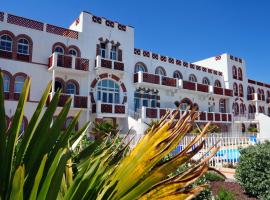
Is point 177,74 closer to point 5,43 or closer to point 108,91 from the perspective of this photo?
point 108,91

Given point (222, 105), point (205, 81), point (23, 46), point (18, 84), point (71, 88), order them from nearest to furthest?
point (18, 84) → point (23, 46) → point (71, 88) → point (205, 81) → point (222, 105)

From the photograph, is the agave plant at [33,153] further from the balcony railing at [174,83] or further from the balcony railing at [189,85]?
the balcony railing at [189,85]

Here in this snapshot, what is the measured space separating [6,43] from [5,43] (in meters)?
0.07

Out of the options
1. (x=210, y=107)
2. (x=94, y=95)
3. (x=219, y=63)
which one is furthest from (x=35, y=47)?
(x=219, y=63)

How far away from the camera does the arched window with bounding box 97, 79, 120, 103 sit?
24.6 metres

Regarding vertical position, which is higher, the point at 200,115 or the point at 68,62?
the point at 68,62

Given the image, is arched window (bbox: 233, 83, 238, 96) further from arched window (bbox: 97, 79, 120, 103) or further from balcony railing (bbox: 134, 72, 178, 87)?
arched window (bbox: 97, 79, 120, 103)

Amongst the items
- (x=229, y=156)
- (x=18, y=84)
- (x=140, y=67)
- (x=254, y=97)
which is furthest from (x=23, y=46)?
(x=254, y=97)

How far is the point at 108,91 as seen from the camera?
25047 mm

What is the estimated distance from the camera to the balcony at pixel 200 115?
24859 mm

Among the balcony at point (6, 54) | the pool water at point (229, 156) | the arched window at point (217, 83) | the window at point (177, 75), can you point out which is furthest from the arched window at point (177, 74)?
the balcony at point (6, 54)

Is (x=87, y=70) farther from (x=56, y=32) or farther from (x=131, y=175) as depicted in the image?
(x=131, y=175)

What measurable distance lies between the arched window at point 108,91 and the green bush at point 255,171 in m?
17.2

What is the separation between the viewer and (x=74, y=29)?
25.5 meters
